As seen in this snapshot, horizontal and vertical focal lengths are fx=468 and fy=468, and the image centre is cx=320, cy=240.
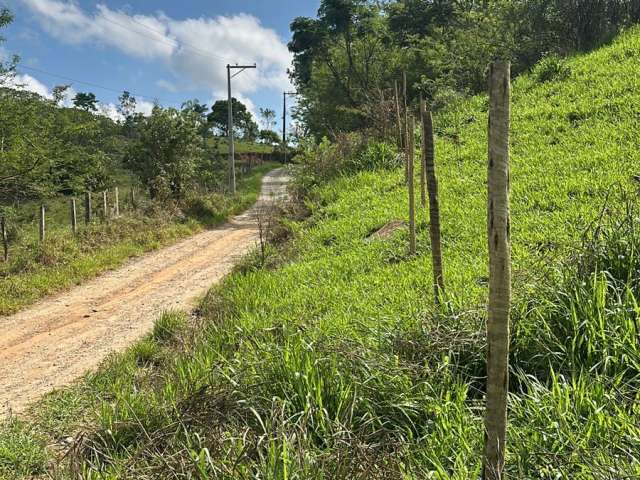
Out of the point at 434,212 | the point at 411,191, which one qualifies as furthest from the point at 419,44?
the point at 434,212

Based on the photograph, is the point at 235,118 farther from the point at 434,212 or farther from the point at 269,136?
the point at 434,212

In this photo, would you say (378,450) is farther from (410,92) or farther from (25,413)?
(410,92)

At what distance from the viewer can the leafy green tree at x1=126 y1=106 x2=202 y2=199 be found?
694 inches

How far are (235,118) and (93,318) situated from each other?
65.6 meters

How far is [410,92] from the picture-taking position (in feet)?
68.4

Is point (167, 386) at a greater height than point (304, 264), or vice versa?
point (304, 264)

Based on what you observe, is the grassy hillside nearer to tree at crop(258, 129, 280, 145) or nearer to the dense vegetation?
the dense vegetation

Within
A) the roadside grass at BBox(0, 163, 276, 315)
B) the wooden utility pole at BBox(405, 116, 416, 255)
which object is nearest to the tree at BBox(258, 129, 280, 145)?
the roadside grass at BBox(0, 163, 276, 315)

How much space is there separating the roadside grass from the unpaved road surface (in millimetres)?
333

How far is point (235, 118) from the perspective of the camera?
69.4m

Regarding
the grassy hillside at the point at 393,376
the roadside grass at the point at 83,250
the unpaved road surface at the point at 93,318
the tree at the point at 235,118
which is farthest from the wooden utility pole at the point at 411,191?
the tree at the point at 235,118

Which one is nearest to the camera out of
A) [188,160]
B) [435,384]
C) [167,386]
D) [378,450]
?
[378,450]

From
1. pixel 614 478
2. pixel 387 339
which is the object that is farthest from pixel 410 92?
pixel 614 478

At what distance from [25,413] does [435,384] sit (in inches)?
158
